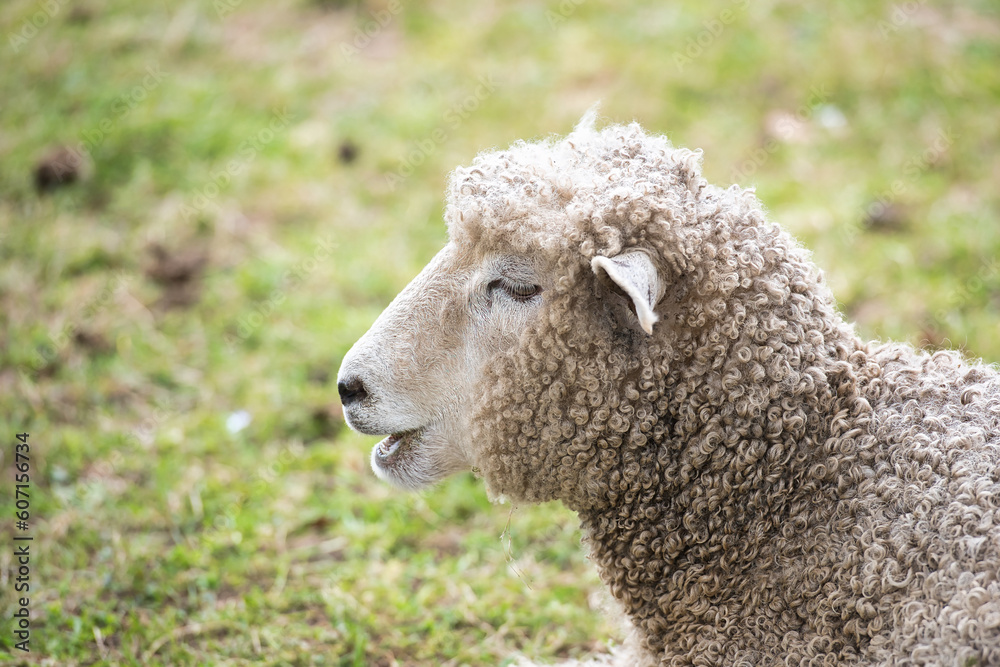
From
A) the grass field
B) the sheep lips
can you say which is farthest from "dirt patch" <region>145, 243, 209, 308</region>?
the sheep lips

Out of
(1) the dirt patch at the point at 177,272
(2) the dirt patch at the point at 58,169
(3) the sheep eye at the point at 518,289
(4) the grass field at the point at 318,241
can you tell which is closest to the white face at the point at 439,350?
(3) the sheep eye at the point at 518,289

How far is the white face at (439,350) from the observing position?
107 inches

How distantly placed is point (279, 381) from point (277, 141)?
2.89 metres

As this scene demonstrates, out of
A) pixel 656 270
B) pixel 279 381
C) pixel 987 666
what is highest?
pixel 656 270

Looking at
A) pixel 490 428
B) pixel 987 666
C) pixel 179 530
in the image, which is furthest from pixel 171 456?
pixel 987 666

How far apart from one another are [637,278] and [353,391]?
3.40 ft

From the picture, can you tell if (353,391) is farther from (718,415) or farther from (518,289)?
(718,415)

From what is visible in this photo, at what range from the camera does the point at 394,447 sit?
9.86ft

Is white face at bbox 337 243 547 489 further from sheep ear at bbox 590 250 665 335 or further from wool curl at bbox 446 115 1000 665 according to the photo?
sheep ear at bbox 590 250 665 335

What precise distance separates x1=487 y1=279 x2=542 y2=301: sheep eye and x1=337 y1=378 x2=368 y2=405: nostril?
0.57 meters

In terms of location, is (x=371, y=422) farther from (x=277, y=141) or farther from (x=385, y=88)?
(x=385, y=88)

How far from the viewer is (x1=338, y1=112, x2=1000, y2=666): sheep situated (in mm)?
2426

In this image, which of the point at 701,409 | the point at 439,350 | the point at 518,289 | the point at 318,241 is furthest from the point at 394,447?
the point at 318,241

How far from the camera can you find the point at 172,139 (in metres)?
7.28
